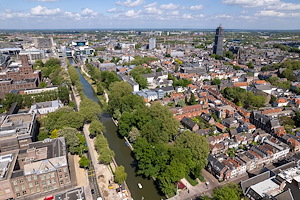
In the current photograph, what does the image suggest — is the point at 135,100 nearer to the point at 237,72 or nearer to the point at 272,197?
the point at 272,197

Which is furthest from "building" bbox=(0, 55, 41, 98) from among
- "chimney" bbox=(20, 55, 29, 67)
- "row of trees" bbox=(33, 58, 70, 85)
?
"row of trees" bbox=(33, 58, 70, 85)

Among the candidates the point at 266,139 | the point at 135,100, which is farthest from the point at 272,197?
the point at 135,100

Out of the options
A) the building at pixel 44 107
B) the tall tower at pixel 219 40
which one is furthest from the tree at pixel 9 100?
the tall tower at pixel 219 40

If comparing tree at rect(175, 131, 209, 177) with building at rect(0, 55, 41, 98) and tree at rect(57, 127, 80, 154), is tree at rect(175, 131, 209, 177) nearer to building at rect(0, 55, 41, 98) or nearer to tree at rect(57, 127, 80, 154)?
tree at rect(57, 127, 80, 154)

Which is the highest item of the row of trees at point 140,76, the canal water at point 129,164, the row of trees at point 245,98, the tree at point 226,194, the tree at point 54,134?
the row of trees at point 140,76

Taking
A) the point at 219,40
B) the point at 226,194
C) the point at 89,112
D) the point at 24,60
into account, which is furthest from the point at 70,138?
the point at 219,40

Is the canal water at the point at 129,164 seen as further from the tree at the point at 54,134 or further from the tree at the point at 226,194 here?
the tree at the point at 54,134

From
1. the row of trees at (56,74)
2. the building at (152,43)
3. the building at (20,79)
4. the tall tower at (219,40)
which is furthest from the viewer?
the building at (152,43)
